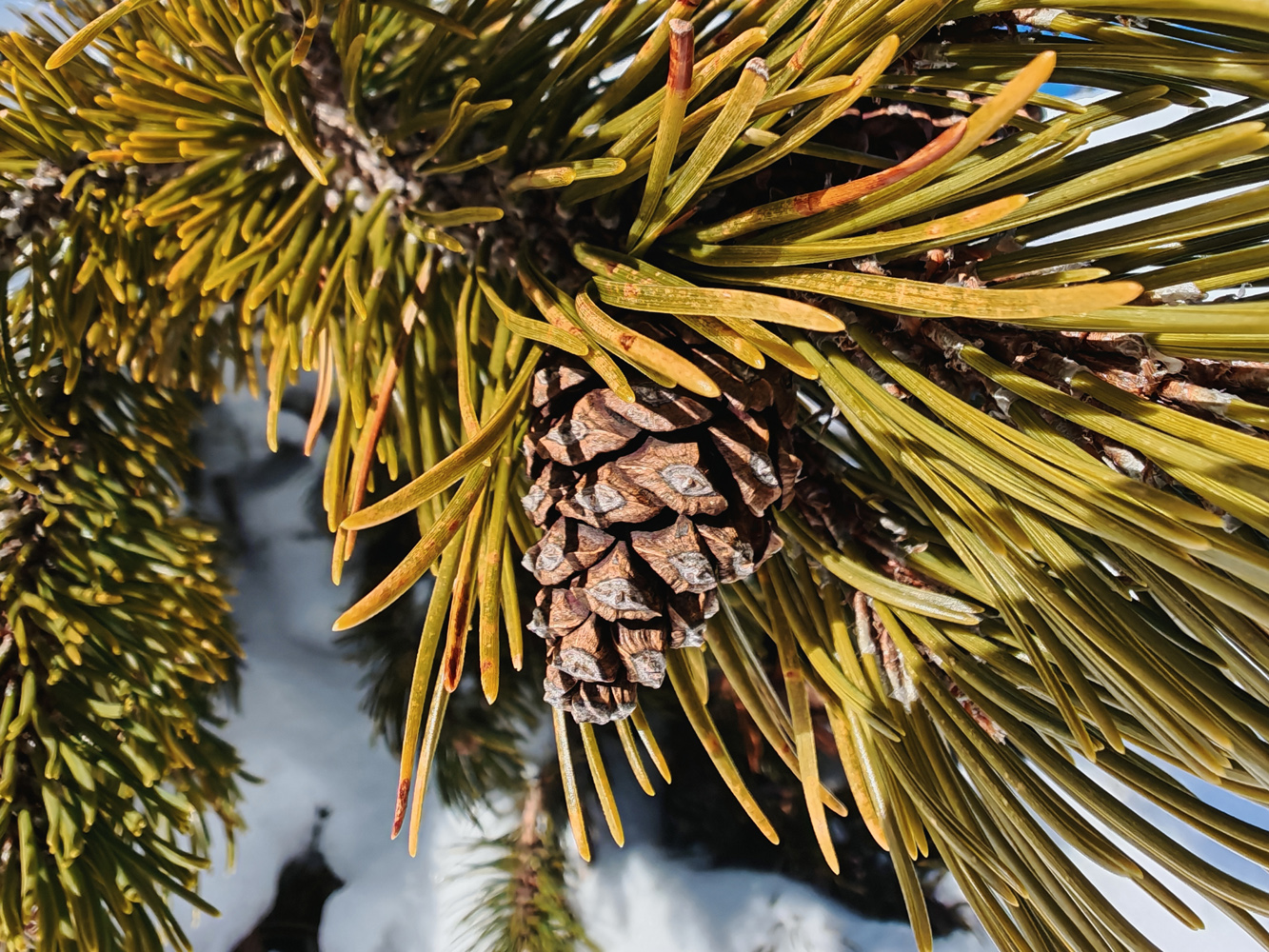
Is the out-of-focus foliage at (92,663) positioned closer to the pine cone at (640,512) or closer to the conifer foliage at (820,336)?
the conifer foliage at (820,336)

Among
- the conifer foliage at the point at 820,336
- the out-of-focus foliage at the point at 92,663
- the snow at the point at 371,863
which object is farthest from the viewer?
the snow at the point at 371,863

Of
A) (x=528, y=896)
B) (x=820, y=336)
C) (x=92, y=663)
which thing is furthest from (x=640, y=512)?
(x=528, y=896)

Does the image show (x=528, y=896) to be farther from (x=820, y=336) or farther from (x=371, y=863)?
(x=820, y=336)

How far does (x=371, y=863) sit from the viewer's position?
22.4 inches

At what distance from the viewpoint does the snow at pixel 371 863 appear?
0.56 metres

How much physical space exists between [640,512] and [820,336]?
0.25 feet

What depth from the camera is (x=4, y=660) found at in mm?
363

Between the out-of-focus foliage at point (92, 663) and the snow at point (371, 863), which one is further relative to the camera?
the snow at point (371, 863)

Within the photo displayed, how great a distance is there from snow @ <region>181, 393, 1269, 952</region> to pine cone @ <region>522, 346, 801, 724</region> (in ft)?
1.34

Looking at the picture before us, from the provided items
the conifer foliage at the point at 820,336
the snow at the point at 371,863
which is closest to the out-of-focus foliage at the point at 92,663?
the conifer foliage at the point at 820,336

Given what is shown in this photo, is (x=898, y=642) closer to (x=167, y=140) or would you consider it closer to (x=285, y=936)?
(x=167, y=140)

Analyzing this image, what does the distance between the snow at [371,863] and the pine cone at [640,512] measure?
409 millimetres

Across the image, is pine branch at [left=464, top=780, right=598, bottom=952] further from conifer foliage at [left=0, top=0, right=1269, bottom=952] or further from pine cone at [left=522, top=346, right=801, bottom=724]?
pine cone at [left=522, top=346, right=801, bottom=724]

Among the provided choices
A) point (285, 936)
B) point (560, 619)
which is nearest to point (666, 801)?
point (285, 936)
